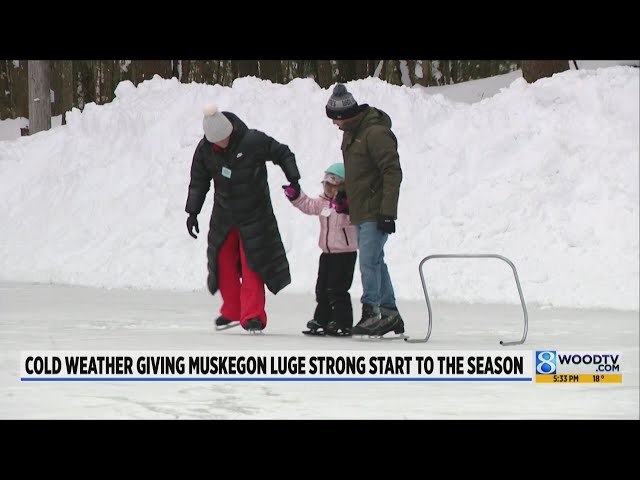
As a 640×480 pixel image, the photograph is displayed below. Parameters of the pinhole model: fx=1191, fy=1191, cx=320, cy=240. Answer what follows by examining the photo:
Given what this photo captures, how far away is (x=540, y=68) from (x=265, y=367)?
35.7 ft

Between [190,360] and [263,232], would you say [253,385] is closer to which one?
[190,360]

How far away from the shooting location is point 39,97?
21484 mm

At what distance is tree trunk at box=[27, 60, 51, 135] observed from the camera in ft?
70.3

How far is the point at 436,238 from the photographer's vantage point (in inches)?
547

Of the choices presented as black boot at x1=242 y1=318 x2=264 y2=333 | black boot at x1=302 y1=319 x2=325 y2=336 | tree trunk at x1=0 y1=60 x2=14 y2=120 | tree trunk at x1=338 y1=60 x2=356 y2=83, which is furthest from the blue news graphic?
tree trunk at x1=0 y1=60 x2=14 y2=120

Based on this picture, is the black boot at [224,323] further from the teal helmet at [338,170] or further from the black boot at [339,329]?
the teal helmet at [338,170]

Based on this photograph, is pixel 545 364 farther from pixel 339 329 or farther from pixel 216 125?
pixel 216 125

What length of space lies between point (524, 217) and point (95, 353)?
6777 mm

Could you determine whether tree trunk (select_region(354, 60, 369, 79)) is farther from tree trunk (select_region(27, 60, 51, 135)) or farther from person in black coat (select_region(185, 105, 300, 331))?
person in black coat (select_region(185, 105, 300, 331))

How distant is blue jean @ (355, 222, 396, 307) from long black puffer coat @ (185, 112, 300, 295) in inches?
27.5

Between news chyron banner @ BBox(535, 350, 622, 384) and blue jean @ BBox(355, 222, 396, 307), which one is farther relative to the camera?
blue jean @ BBox(355, 222, 396, 307)

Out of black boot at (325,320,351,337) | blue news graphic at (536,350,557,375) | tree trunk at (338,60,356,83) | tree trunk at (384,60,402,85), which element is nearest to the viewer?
blue news graphic at (536,350,557,375)

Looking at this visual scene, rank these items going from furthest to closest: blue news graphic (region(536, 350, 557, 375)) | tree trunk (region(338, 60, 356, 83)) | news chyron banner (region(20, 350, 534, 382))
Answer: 1. tree trunk (region(338, 60, 356, 83))
2. blue news graphic (region(536, 350, 557, 375))
3. news chyron banner (region(20, 350, 534, 382))

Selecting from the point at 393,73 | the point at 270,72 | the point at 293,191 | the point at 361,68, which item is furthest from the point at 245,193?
the point at 393,73
